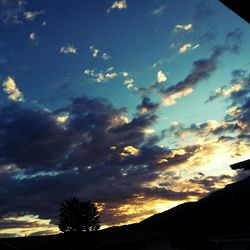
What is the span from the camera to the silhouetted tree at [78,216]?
50369 millimetres

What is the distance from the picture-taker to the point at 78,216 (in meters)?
51.9

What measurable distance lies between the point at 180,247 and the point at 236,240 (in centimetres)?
1633

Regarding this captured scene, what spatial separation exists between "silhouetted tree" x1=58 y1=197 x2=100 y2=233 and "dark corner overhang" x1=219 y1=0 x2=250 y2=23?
49.3m

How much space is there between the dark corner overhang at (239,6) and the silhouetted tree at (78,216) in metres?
49.3

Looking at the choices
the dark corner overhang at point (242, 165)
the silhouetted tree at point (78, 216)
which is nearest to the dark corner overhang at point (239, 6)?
the dark corner overhang at point (242, 165)

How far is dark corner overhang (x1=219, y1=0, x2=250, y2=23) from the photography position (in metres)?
2.25

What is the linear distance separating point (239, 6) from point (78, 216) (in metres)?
51.9

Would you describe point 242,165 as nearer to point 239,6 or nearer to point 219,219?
point 239,6

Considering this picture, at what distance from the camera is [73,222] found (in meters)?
50.8

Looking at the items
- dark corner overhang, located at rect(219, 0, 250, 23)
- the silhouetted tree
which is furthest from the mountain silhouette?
dark corner overhang, located at rect(219, 0, 250, 23)

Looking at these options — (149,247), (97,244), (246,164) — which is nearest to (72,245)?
(97,244)

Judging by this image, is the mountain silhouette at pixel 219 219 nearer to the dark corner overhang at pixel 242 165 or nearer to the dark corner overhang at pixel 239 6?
the dark corner overhang at pixel 242 165

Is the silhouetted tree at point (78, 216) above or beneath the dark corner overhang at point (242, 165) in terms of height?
above

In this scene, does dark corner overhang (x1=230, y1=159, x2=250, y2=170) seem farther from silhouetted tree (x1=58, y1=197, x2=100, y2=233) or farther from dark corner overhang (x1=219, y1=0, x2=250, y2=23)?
silhouetted tree (x1=58, y1=197, x2=100, y2=233)
